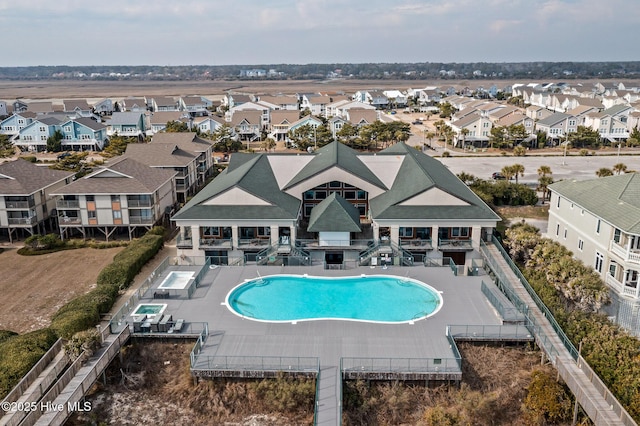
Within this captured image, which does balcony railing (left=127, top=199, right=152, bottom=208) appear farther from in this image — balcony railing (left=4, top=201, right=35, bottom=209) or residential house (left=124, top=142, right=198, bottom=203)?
residential house (left=124, top=142, right=198, bottom=203)

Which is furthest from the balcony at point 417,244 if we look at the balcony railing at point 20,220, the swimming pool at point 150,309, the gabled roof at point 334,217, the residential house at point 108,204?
the balcony railing at point 20,220

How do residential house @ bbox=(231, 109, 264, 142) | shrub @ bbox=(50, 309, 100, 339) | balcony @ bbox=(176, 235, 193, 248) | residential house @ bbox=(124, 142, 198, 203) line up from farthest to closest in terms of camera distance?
residential house @ bbox=(231, 109, 264, 142) < residential house @ bbox=(124, 142, 198, 203) < balcony @ bbox=(176, 235, 193, 248) < shrub @ bbox=(50, 309, 100, 339)

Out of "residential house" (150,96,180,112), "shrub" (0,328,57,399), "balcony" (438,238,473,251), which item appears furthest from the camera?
"residential house" (150,96,180,112)

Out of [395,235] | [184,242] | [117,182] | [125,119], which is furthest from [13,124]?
[395,235]

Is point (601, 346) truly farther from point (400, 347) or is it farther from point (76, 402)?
point (76, 402)

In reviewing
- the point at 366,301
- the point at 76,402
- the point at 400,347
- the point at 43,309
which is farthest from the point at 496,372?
the point at 43,309

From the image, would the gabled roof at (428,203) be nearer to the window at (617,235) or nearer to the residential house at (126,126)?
the window at (617,235)

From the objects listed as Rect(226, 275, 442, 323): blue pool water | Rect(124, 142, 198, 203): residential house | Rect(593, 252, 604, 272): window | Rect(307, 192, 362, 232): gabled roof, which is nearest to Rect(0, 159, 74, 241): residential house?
Rect(124, 142, 198, 203): residential house
